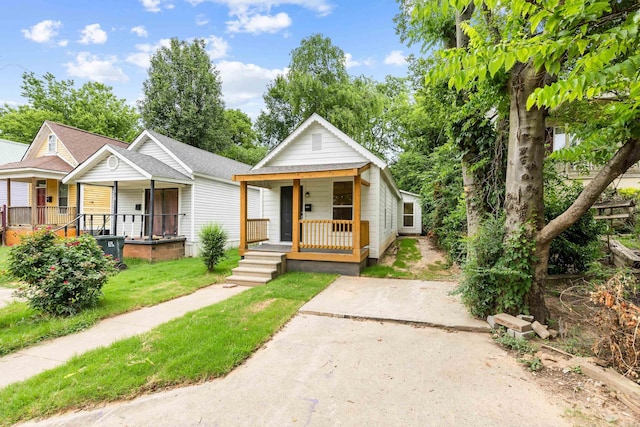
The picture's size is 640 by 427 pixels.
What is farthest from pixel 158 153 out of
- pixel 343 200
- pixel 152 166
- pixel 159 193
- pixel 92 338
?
pixel 92 338

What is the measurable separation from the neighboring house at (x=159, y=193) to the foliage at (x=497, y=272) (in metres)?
9.09

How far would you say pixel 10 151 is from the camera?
62.8ft

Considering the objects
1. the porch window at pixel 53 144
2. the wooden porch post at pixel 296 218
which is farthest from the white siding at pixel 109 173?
the porch window at pixel 53 144

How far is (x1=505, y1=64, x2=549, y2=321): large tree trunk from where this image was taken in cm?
398

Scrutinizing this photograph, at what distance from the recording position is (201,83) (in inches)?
917

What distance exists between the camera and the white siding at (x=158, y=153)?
1171 centimetres

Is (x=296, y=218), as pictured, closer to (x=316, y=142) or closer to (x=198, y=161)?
(x=316, y=142)

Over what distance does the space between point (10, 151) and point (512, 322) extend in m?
29.3

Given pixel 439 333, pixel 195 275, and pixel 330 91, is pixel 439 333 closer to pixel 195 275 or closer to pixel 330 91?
pixel 195 275

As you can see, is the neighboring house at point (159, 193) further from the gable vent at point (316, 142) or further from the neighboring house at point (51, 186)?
the gable vent at point (316, 142)

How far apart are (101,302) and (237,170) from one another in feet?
37.8

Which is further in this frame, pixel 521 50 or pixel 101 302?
pixel 101 302

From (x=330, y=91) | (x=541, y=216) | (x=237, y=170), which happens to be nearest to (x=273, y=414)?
(x=541, y=216)

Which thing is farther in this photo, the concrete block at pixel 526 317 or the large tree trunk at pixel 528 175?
the large tree trunk at pixel 528 175
